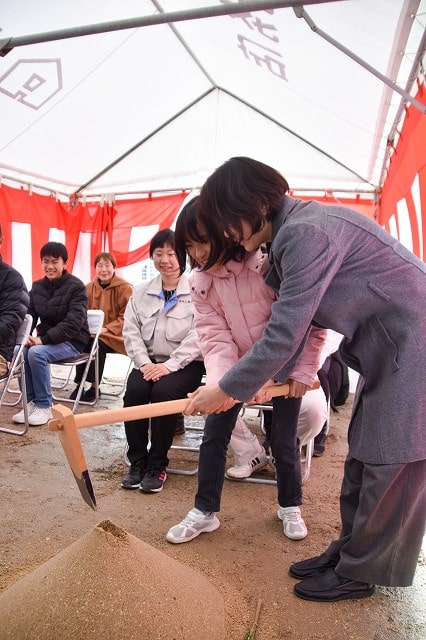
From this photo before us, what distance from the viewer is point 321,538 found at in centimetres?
212

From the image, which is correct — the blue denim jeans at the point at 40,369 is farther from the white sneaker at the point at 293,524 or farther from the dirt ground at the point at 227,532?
the white sneaker at the point at 293,524

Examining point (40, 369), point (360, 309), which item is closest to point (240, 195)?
point (360, 309)

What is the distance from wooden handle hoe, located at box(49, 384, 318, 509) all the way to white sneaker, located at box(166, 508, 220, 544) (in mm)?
588

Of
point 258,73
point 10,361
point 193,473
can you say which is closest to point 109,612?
point 193,473

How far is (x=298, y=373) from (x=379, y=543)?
62 cm

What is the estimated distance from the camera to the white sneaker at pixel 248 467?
2.73 meters

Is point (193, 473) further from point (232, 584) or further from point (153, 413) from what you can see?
point (153, 413)

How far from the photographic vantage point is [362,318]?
1413mm

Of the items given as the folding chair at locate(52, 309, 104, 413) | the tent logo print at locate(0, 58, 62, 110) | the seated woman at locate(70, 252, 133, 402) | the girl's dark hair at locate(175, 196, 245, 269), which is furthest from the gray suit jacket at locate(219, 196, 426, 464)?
the tent logo print at locate(0, 58, 62, 110)

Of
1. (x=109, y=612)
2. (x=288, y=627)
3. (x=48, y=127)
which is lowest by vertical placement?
(x=288, y=627)

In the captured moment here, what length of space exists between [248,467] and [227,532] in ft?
2.10

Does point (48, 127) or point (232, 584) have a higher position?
point (48, 127)

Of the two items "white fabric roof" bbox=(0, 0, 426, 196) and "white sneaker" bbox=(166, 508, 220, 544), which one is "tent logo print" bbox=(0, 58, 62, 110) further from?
"white sneaker" bbox=(166, 508, 220, 544)

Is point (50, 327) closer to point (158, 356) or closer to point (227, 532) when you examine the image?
point (158, 356)
